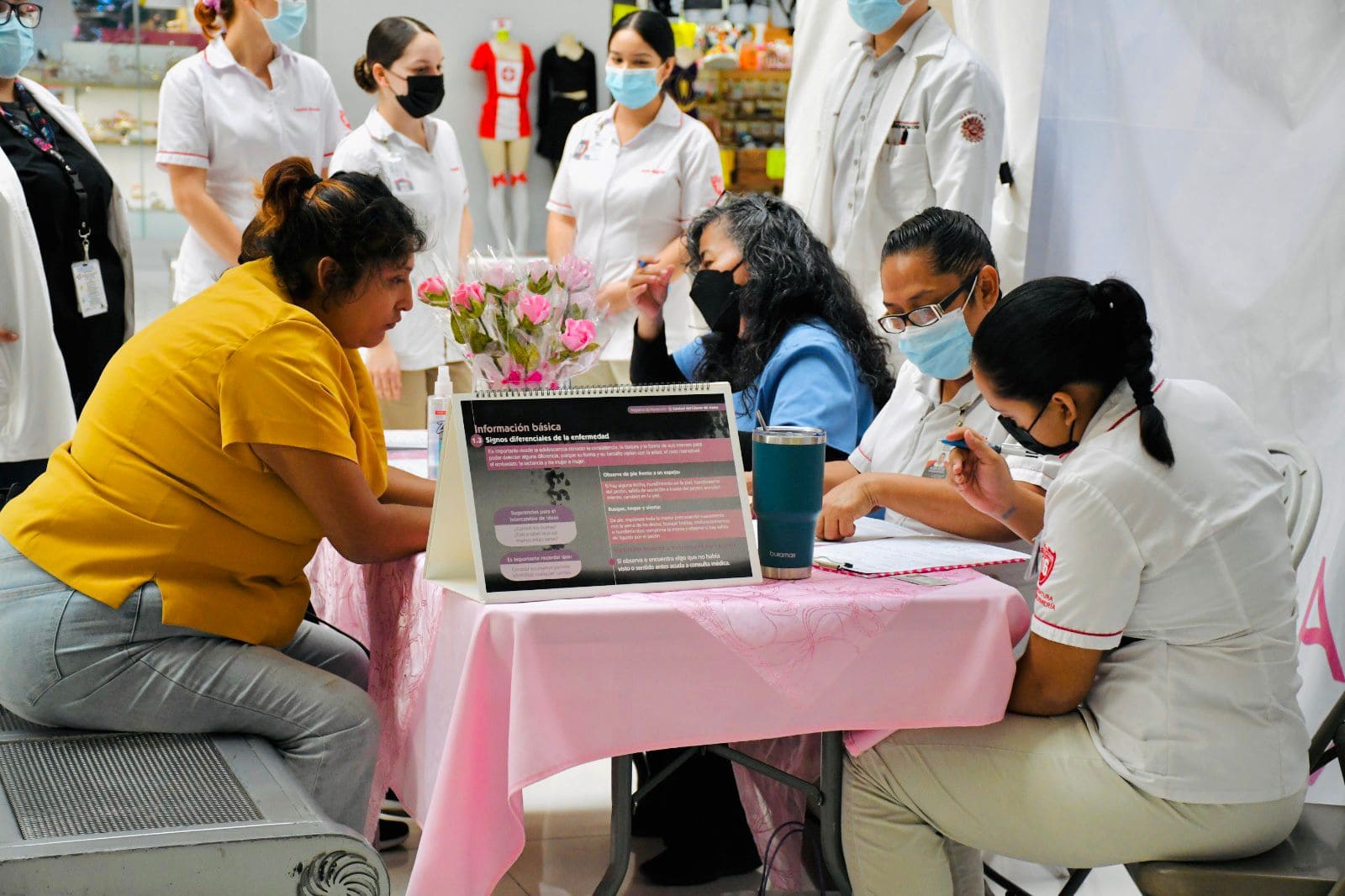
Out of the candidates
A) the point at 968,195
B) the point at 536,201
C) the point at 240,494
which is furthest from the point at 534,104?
the point at 240,494

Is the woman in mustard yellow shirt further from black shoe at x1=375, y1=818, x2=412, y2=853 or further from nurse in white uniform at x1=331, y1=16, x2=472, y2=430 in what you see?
nurse in white uniform at x1=331, y1=16, x2=472, y2=430

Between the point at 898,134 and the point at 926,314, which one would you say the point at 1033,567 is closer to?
the point at 926,314

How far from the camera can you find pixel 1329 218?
8.87 ft

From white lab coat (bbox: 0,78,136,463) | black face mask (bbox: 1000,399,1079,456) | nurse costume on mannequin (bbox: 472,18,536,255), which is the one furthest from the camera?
nurse costume on mannequin (bbox: 472,18,536,255)

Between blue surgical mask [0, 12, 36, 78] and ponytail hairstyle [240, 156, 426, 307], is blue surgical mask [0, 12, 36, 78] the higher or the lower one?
the higher one

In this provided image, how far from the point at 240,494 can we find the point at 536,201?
6107mm

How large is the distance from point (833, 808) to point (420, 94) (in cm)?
306

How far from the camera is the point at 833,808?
6.20 ft

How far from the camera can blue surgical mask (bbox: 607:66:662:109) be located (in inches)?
173

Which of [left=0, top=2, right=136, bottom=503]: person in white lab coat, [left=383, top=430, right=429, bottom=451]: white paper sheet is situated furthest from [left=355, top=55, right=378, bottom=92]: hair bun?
[left=383, top=430, right=429, bottom=451]: white paper sheet

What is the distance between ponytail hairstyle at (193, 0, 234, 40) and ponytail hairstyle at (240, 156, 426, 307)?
2.18m

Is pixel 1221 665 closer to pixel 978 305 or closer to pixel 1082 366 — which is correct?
pixel 1082 366

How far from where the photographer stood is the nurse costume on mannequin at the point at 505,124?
743cm

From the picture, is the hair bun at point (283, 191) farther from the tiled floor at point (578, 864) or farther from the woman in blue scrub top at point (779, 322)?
the tiled floor at point (578, 864)
